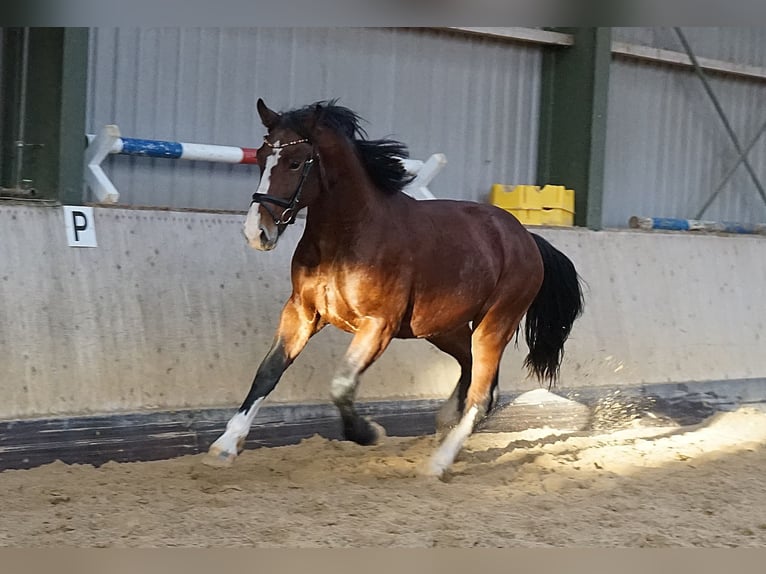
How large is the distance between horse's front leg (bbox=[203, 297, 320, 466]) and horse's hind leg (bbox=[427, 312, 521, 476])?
1.04 meters

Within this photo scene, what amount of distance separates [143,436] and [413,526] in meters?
1.95

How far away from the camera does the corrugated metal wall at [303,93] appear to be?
7387mm

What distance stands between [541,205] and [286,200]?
4746mm

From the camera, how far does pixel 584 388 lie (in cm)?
802

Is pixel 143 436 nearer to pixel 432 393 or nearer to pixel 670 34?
pixel 432 393

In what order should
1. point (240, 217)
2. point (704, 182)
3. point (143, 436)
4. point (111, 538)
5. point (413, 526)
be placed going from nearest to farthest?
point (111, 538), point (413, 526), point (143, 436), point (240, 217), point (704, 182)

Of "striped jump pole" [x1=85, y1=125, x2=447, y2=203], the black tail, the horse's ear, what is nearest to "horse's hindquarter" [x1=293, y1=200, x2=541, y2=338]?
the black tail

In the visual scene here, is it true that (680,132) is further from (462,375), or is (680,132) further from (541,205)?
(462,375)

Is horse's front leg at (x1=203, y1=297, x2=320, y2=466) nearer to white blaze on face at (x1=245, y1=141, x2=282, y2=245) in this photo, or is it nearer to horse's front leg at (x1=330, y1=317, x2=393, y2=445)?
horse's front leg at (x1=330, y1=317, x2=393, y2=445)

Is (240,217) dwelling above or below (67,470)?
above

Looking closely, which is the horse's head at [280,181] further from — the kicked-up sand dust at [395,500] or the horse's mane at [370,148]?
the kicked-up sand dust at [395,500]

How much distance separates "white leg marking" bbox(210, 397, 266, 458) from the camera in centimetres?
475

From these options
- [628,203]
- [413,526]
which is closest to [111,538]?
[413,526]

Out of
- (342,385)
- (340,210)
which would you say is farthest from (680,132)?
(342,385)
